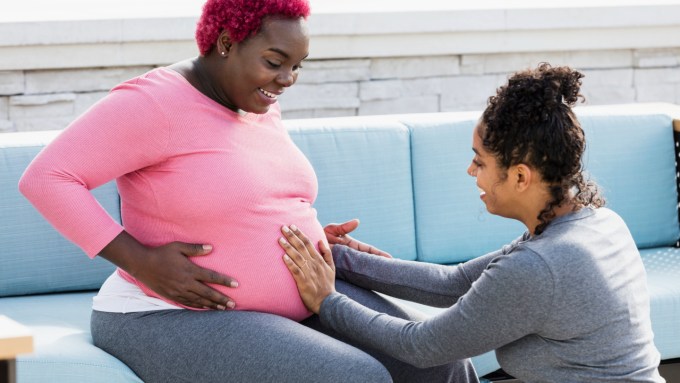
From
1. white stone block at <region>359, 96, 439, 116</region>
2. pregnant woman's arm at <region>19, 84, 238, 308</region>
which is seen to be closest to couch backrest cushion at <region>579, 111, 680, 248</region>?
white stone block at <region>359, 96, 439, 116</region>

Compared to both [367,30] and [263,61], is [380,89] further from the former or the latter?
[263,61]

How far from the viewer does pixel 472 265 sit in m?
2.41

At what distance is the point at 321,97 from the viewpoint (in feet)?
14.2

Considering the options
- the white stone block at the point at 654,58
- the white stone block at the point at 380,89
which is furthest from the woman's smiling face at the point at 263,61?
the white stone block at the point at 654,58

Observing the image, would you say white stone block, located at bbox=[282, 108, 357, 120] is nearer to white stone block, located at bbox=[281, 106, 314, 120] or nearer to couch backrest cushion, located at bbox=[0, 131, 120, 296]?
white stone block, located at bbox=[281, 106, 314, 120]

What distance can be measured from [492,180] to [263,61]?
556 mm

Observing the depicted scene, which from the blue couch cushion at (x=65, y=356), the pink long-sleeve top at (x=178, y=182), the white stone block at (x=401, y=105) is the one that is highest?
the white stone block at (x=401, y=105)

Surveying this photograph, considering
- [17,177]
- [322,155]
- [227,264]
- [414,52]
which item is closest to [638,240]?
[322,155]

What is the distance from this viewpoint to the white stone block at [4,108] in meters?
3.96

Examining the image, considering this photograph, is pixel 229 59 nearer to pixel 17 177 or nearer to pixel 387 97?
pixel 17 177

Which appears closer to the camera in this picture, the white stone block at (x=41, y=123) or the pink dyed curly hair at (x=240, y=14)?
the pink dyed curly hair at (x=240, y=14)

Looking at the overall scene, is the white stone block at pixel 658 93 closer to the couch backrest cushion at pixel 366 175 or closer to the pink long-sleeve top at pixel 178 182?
the couch backrest cushion at pixel 366 175

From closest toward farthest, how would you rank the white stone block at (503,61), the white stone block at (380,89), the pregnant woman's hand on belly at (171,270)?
the pregnant woman's hand on belly at (171,270), the white stone block at (380,89), the white stone block at (503,61)

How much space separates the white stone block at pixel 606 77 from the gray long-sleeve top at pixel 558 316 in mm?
2685
